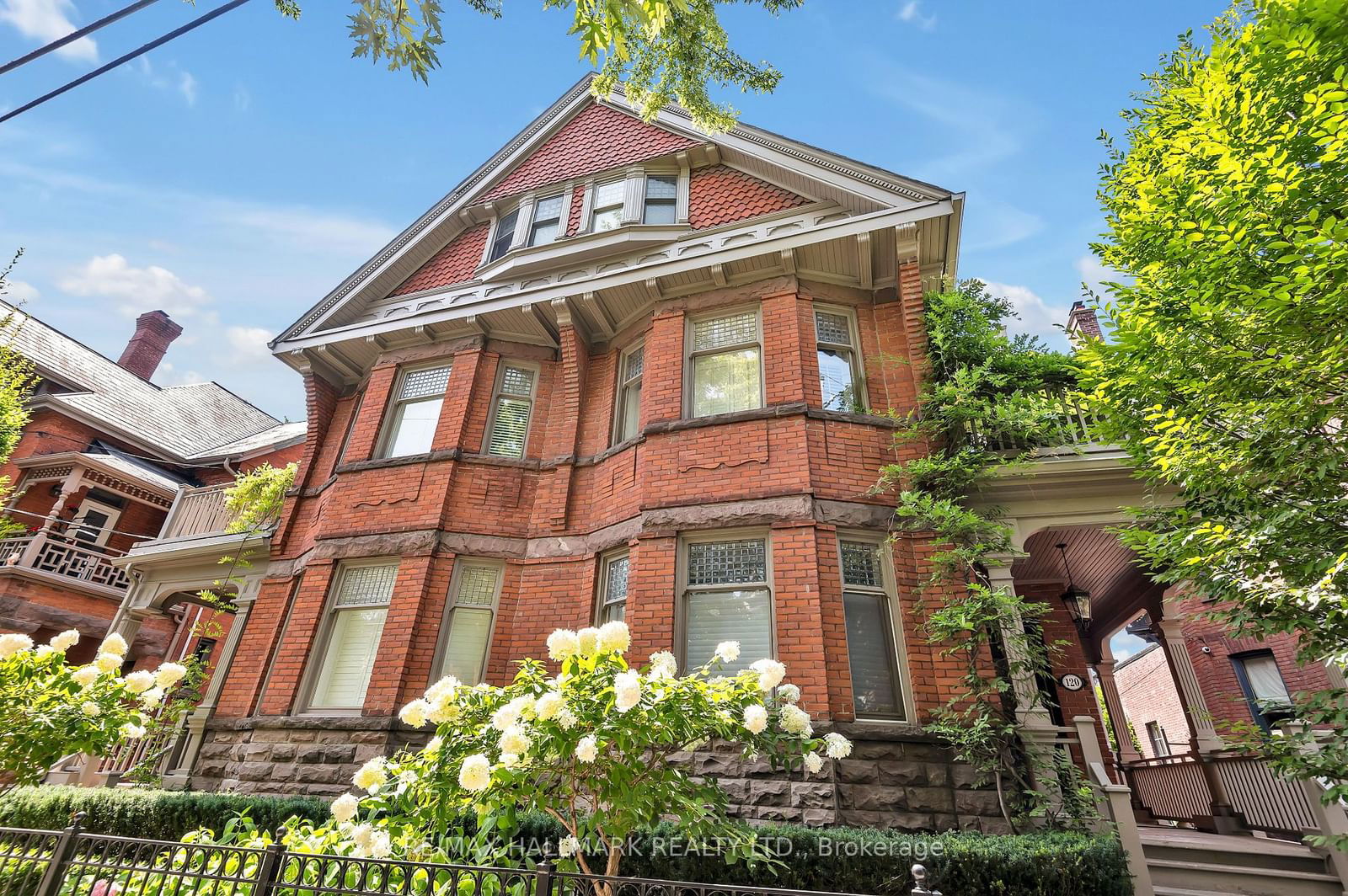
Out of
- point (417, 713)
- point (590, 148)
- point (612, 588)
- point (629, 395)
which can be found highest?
point (590, 148)

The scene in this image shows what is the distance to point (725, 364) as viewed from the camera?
8.91m

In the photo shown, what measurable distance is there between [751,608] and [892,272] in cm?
506

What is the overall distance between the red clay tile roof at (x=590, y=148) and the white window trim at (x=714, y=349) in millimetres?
3537

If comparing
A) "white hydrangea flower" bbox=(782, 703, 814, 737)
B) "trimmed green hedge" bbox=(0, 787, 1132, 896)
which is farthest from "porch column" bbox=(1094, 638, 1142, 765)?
"white hydrangea flower" bbox=(782, 703, 814, 737)

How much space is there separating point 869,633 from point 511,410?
633cm

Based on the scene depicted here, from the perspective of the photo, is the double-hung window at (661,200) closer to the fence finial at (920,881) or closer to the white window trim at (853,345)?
the white window trim at (853,345)

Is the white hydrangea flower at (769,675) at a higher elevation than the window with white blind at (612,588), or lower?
lower

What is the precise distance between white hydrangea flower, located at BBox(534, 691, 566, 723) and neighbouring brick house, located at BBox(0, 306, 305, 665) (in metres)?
13.4

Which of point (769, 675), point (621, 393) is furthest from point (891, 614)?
point (621, 393)

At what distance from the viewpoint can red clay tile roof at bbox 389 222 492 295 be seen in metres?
11.8

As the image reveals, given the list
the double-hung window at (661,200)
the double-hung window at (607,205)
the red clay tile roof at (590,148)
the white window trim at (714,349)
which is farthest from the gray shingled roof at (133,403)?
the white window trim at (714,349)

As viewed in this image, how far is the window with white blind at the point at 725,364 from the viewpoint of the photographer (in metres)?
8.59

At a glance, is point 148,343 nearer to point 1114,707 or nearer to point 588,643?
point 588,643

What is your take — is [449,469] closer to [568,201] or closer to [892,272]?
[568,201]
